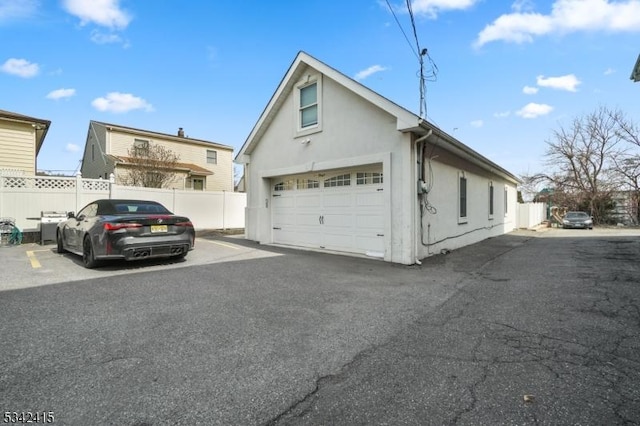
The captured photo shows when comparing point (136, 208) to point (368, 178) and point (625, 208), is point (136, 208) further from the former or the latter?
point (625, 208)

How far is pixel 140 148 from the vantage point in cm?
2083

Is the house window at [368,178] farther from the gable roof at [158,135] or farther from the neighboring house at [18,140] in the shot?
the gable roof at [158,135]

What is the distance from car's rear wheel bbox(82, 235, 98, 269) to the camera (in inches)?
268

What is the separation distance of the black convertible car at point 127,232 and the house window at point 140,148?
13489 millimetres

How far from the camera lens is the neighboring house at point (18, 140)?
1391 centimetres

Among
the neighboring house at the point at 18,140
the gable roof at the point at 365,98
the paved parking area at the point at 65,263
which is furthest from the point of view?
the neighboring house at the point at 18,140

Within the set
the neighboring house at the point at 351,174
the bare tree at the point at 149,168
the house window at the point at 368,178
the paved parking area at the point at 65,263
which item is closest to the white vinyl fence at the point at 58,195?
the paved parking area at the point at 65,263

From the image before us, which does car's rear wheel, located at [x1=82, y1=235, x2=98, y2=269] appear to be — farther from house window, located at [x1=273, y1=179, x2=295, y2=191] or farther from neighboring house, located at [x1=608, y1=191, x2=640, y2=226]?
neighboring house, located at [x1=608, y1=191, x2=640, y2=226]

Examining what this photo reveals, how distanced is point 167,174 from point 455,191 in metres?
16.4

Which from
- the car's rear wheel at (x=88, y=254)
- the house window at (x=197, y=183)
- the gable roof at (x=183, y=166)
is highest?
the gable roof at (x=183, y=166)

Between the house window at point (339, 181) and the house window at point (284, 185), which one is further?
the house window at point (284, 185)

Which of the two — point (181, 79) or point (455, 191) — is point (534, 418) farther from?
point (181, 79)

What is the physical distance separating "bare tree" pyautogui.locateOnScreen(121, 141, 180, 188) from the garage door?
10.6 metres

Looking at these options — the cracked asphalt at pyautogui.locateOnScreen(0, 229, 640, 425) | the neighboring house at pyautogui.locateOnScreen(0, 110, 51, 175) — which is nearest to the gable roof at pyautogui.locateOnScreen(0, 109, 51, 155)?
the neighboring house at pyautogui.locateOnScreen(0, 110, 51, 175)
